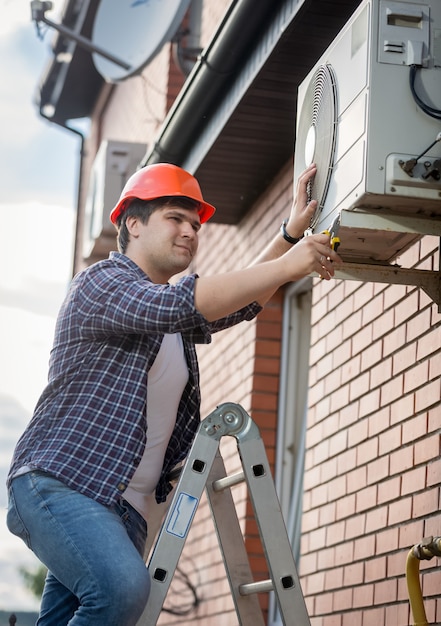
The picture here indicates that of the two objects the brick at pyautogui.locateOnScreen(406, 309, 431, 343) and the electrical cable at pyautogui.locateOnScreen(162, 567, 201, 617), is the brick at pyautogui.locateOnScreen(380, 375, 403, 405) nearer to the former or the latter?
the brick at pyautogui.locateOnScreen(406, 309, 431, 343)

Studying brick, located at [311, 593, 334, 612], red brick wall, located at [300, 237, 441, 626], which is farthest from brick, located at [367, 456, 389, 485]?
brick, located at [311, 593, 334, 612]

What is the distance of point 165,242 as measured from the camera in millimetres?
3770

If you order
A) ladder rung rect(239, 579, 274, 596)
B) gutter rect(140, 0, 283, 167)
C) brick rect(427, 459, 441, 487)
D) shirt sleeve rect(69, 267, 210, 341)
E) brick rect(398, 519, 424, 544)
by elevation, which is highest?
gutter rect(140, 0, 283, 167)

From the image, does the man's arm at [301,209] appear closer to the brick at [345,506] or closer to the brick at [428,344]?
the brick at [428,344]

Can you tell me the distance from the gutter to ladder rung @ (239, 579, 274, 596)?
97.6 inches

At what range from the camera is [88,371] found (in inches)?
138

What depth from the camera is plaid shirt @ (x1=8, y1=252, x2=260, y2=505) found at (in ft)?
11.0

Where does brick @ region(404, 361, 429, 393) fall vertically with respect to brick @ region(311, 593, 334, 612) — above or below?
above

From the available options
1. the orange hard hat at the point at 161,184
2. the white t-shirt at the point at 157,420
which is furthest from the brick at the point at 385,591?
the orange hard hat at the point at 161,184

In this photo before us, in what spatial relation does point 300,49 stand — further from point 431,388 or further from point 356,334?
point 431,388

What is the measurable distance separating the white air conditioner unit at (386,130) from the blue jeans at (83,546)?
1.10m

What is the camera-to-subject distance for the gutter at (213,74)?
16.5 ft

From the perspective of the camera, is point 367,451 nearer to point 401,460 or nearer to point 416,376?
point 401,460

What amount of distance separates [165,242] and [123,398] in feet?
1.94
